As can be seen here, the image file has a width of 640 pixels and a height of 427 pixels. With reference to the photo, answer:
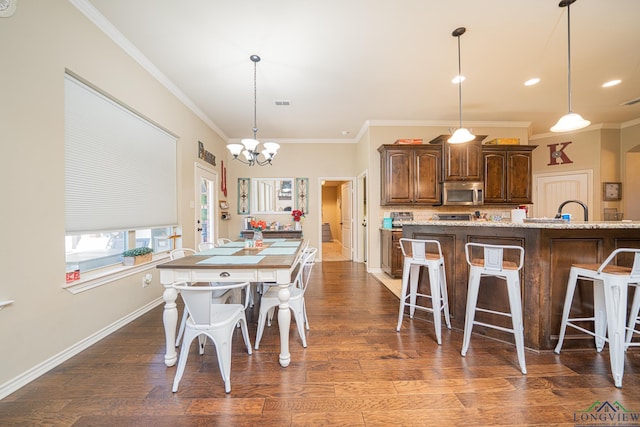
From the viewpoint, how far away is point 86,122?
6.84 feet

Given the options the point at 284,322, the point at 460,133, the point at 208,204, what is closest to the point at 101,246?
the point at 284,322

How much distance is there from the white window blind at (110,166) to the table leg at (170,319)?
3.56 feet

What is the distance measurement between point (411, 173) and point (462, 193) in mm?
1042

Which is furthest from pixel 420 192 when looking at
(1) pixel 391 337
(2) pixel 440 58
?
(1) pixel 391 337

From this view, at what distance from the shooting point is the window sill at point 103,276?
1941 mm

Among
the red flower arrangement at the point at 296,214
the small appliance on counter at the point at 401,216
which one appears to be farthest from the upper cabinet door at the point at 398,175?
the red flower arrangement at the point at 296,214

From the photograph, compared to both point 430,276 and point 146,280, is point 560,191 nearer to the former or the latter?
point 430,276

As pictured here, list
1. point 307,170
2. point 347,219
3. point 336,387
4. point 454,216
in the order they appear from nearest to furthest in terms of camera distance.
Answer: point 336,387 < point 454,216 < point 307,170 < point 347,219

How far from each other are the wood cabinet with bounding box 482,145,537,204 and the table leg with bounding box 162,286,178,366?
5.05 m

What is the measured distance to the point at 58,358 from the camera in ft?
5.83

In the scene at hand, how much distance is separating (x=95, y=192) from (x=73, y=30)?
133 cm

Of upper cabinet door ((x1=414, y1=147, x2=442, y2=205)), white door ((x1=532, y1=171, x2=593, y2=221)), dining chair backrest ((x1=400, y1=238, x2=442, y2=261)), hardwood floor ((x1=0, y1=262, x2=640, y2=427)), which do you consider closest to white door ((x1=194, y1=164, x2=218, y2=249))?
hardwood floor ((x1=0, y1=262, x2=640, y2=427))

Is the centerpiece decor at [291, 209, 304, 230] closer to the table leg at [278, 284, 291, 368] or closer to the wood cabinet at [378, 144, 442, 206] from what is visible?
the wood cabinet at [378, 144, 442, 206]

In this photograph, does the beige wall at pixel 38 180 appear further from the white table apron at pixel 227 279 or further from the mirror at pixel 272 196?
the mirror at pixel 272 196
